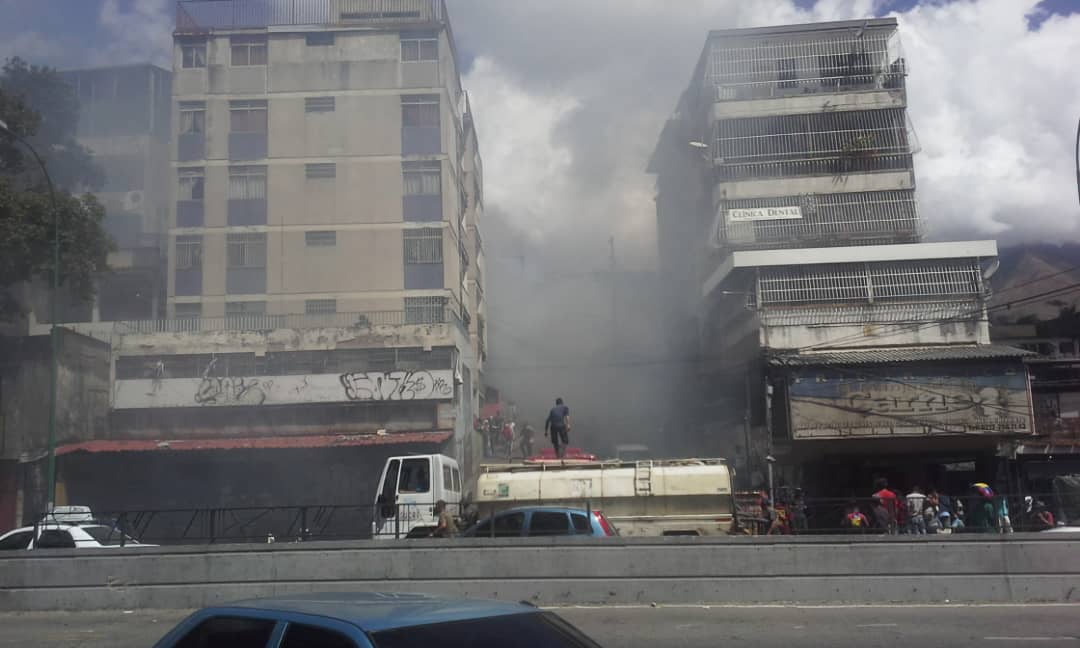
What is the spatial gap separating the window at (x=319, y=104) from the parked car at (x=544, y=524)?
22.7 metres

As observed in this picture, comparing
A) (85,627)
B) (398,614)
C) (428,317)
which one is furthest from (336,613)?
(428,317)

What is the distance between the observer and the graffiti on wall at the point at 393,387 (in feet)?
86.5

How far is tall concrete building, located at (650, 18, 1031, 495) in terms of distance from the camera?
24922 mm

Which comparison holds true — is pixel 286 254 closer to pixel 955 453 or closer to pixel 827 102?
pixel 827 102

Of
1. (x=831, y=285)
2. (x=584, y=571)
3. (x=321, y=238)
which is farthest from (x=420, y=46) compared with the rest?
(x=584, y=571)

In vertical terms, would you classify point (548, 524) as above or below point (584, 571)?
above

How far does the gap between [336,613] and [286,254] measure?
95.2 feet

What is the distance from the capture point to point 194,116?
30438mm

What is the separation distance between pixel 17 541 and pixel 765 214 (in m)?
26.1

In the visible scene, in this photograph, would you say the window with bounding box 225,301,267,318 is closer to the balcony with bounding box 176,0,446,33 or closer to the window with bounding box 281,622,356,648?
the balcony with bounding box 176,0,446,33

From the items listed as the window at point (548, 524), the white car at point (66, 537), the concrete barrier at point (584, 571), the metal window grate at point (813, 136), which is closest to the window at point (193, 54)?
the metal window grate at point (813, 136)

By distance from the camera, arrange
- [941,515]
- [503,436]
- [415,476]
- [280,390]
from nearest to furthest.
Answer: [941,515] → [415,476] → [280,390] → [503,436]

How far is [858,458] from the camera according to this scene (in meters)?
25.6

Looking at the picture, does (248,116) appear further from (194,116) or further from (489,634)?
(489,634)
